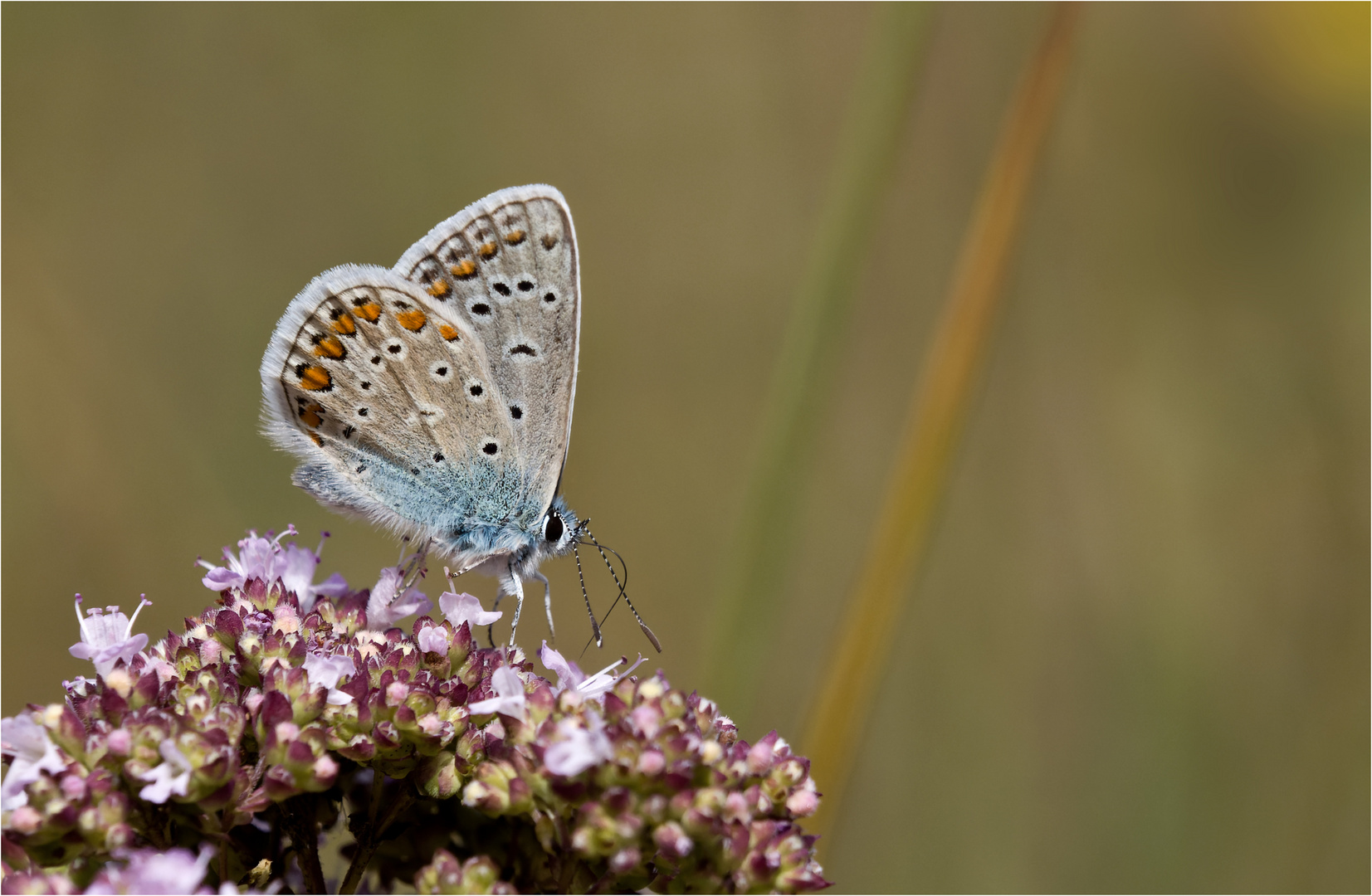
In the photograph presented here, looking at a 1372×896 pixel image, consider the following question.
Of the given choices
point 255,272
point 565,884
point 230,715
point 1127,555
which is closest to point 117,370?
point 255,272

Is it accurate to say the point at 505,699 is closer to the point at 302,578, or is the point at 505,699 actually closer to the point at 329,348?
the point at 302,578

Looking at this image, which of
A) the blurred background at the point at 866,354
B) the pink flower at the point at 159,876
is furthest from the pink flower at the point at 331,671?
the blurred background at the point at 866,354

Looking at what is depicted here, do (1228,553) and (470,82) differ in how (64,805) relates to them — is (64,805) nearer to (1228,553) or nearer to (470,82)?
(1228,553)

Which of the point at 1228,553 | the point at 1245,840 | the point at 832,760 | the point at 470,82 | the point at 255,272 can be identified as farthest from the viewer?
the point at 470,82

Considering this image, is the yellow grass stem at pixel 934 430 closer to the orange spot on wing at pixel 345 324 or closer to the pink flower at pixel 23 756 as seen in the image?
the orange spot on wing at pixel 345 324

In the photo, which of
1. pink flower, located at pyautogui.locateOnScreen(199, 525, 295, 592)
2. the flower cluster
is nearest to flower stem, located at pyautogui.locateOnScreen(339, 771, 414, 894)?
the flower cluster

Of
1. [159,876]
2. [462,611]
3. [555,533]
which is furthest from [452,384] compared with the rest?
[159,876]
